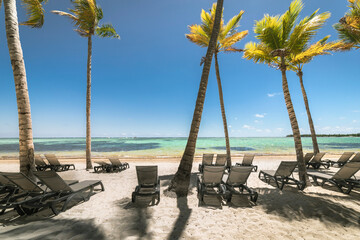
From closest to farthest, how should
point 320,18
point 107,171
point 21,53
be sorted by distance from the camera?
point 21,53, point 320,18, point 107,171

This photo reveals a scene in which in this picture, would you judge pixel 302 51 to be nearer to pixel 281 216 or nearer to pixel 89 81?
pixel 281 216

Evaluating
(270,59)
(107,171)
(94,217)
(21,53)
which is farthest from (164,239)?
(270,59)

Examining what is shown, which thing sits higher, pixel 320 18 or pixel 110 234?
pixel 320 18

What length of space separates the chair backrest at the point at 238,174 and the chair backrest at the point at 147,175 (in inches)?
95.1

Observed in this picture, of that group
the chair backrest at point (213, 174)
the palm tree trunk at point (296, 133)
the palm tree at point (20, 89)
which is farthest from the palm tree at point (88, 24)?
the palm tree trunk at point (296, 133)

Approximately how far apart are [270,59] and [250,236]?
25.0 ft

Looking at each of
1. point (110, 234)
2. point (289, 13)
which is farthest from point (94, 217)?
point (289, 13)

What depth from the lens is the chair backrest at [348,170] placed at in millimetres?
5137

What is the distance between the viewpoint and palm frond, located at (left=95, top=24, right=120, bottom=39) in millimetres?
10195

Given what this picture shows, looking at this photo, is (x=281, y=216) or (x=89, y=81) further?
(x=89, y=81)

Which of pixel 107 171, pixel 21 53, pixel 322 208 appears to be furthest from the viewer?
pixel 107 171

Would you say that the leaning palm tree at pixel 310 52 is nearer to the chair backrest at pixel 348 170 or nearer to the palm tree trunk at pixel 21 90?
the chair backrest at pixel 348 170

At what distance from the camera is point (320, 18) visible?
586 cm

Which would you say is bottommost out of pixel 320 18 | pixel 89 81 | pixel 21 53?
pixel 21 53
